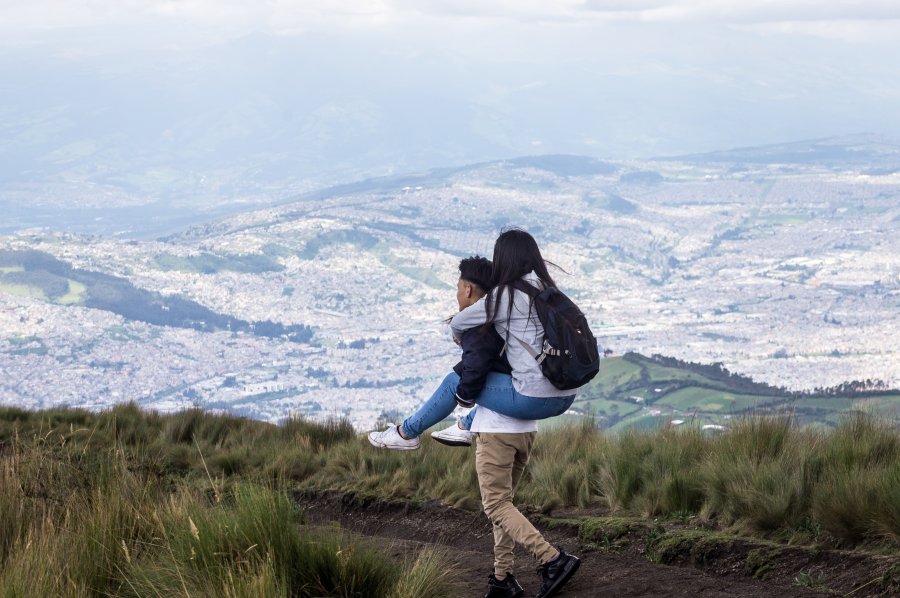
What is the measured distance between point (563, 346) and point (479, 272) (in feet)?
2.10

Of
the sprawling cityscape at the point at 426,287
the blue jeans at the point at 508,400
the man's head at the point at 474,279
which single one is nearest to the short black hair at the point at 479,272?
the man's head at the point at 474,279

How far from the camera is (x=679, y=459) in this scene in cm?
696

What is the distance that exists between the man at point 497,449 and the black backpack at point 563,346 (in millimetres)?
230

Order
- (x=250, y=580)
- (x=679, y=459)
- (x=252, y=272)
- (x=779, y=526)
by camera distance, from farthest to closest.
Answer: (x=252, y=272) → (x=679, y=459) → (x=779, y=526) → (x=250, y=580)


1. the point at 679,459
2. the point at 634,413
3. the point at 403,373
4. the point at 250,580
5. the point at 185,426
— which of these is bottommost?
the point at 403,373

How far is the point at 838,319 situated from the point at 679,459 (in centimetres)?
9142

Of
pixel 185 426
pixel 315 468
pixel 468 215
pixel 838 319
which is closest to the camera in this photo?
pixel 315 468

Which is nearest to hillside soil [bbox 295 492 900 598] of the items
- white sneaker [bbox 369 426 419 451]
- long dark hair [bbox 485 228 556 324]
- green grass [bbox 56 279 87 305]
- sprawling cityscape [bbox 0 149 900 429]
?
white sneaker [bbox 369 426 419 451]

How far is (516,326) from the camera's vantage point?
15.4 ft

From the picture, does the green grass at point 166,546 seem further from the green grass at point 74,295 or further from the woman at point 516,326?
the green grass at point 74,295

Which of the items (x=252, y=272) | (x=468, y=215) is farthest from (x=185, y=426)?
(x=468, y=215)

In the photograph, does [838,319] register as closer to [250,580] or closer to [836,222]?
[836,222]

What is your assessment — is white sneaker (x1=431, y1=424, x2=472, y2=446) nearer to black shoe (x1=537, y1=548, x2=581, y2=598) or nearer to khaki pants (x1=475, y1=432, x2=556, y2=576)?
khaki pants (x1=475, y1=432, x2=556, y2=576)

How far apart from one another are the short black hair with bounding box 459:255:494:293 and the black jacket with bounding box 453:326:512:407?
0.98 ft
